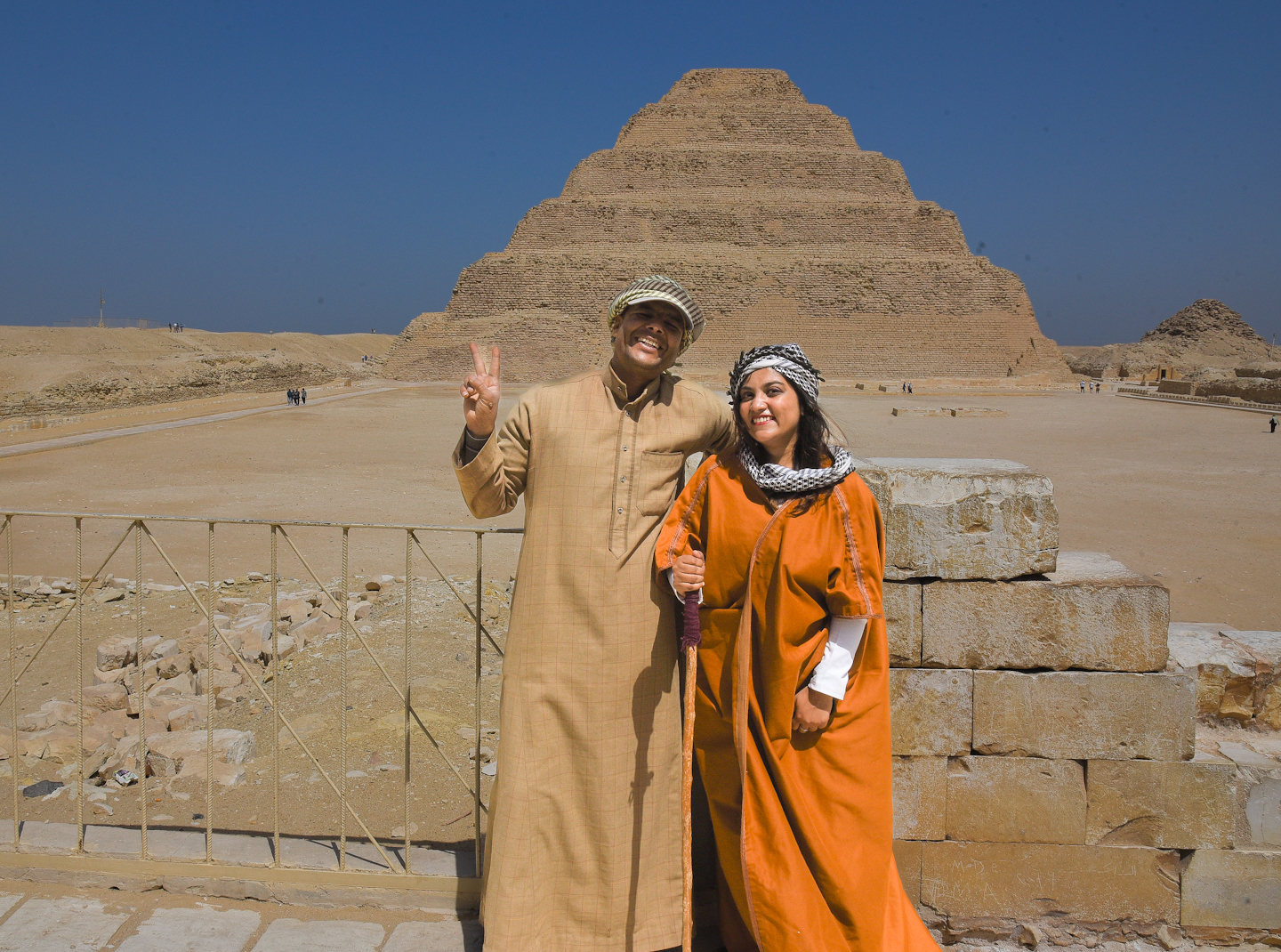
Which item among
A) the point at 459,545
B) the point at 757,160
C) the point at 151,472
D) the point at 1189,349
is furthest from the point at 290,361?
the point at 1189,349

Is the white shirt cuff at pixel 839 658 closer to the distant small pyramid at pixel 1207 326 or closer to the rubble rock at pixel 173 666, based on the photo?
the rubble rock at pixel 173 666

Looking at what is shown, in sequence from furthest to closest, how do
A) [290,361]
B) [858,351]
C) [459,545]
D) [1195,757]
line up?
[290,361]
[858,351]
[459,545]
[1195,757]

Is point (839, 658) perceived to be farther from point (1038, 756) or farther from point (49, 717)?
point (49, 717)

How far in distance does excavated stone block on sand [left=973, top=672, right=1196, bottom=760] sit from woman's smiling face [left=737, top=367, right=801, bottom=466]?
0.85 meters

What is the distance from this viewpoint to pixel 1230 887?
2.15 m

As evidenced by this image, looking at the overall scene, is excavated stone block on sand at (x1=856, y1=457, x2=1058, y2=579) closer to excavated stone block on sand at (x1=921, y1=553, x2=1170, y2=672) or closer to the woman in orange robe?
excavated stone block on sand at (x1=921, y1=553, x2=1170, y2=672)

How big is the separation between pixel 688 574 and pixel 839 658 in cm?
33

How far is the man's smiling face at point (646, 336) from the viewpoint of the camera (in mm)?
1831

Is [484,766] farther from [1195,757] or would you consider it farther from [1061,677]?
[1195,757]

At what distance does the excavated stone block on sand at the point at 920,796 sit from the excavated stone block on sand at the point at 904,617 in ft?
0.88

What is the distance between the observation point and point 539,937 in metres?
1.84

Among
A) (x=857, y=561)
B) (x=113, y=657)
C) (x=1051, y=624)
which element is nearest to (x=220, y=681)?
(x=113, y=657)

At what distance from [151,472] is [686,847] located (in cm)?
1067

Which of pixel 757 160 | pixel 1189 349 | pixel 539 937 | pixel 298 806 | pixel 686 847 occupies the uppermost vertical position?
pixel 757 160
